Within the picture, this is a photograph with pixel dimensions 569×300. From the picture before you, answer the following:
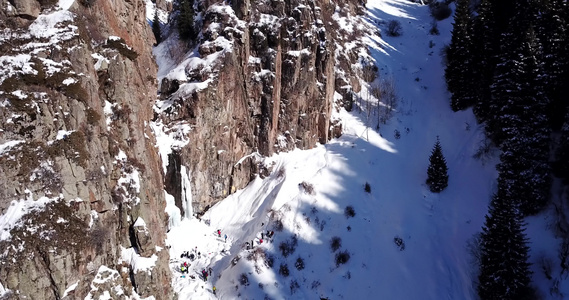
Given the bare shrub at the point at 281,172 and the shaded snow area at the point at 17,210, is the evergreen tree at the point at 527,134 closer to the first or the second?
the bare shrub at the point at 281,172

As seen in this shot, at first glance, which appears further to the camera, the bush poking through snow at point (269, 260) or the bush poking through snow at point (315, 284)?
the bush poking through snow at point (269, 260)

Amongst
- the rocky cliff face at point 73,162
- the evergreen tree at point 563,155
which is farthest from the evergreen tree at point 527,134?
the rocky cliff face at point 73,162

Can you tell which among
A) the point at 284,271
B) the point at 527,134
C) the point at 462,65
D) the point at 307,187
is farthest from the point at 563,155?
the point at 284,271

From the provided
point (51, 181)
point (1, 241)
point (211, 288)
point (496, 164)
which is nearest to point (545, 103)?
point (496, 164)

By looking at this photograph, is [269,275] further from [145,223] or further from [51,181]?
[51,181]

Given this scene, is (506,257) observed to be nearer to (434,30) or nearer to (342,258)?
(342,258)

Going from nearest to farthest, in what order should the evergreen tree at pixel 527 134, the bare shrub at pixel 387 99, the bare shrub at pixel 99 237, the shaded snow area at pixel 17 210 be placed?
the shaded snow area at pixel 17 210 → the bare shrub at pixel 99 237 → the evergreen tree at pixel 527 134 → the bare shrub at pixel 387 99

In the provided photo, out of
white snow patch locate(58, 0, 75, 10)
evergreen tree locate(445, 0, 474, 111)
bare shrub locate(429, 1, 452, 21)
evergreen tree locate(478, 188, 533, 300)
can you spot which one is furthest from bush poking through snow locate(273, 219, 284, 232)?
bare shrub locate(429, 1, 452, 21)
